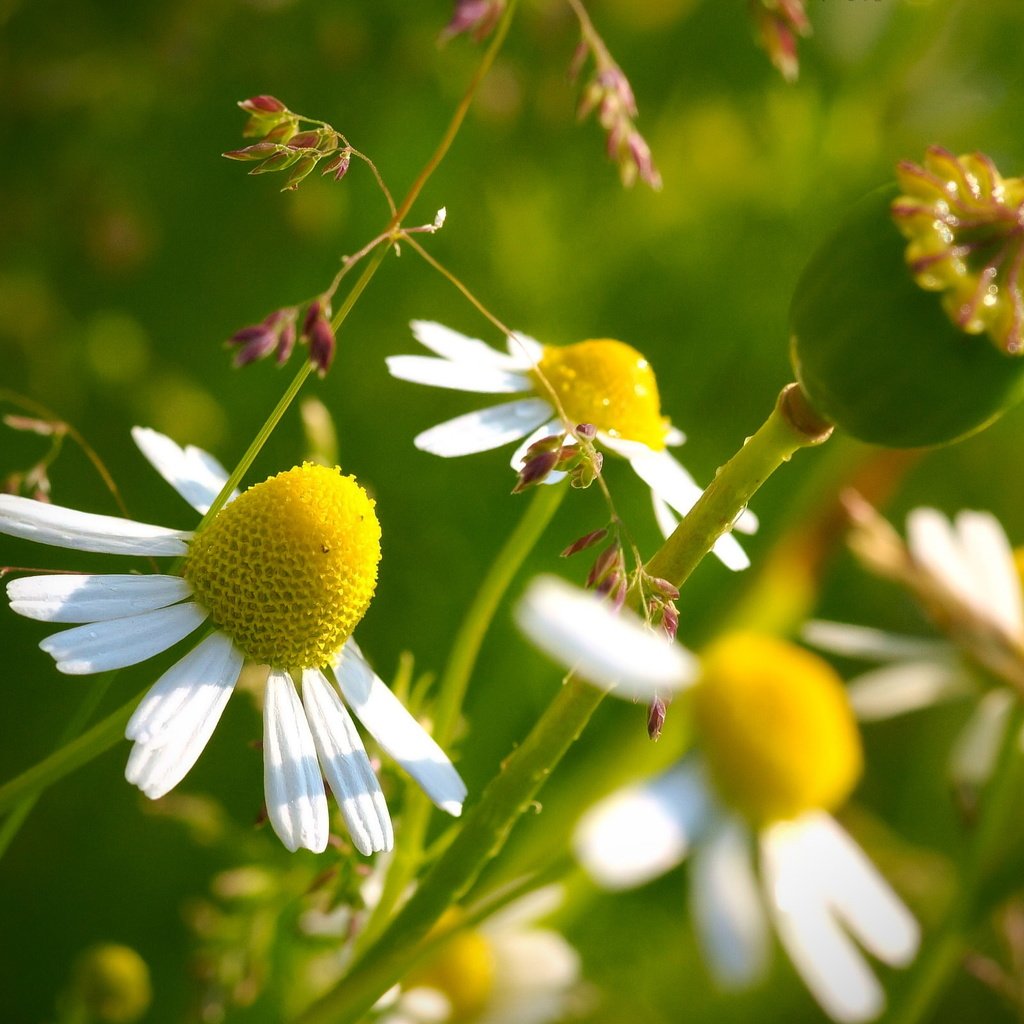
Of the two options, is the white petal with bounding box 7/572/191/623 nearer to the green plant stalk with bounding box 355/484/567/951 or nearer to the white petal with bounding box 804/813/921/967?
the green plant stalk with bounding box 355/484/567/951

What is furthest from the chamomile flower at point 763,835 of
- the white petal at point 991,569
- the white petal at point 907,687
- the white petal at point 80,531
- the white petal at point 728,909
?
the white petal at point 907,687

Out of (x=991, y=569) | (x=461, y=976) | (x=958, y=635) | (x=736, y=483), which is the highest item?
(x=736, y=483)

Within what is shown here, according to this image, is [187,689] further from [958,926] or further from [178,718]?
[958,926]

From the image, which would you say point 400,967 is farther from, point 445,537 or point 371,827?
point 445,537

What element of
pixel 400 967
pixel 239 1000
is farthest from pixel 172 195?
pixel 400 967

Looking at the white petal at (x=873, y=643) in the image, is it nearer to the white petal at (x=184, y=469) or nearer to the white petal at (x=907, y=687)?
the white petal at (x=907, y=687)

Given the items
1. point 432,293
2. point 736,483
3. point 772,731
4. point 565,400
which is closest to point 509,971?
Result: point 772,731
